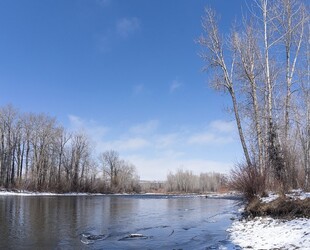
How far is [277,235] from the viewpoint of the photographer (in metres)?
11.3

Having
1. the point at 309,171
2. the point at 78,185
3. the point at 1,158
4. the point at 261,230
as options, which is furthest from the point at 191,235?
the point at 78,185

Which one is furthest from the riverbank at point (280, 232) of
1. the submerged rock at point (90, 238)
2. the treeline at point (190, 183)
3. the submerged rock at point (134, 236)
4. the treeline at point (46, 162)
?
the treeline at point (190, 183)

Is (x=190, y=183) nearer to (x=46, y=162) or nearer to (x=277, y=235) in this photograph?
(x=46, y=162)

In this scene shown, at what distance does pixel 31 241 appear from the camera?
43.5 ft

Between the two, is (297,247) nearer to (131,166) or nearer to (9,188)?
(9,188)

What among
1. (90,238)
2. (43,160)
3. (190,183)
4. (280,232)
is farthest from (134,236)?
(190,183)

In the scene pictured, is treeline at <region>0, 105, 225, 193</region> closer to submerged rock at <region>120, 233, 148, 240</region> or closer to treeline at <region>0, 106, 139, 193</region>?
treeline at <region>0, 106, 139, 193</region>

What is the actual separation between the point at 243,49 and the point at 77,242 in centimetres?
1763

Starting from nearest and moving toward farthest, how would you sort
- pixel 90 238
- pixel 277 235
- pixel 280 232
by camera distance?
pixel 277 235, pixel 280 232, pixel 90 238

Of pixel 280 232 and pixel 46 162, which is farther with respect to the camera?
pixel 46 162

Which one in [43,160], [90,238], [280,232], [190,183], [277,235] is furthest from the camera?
[190,183]

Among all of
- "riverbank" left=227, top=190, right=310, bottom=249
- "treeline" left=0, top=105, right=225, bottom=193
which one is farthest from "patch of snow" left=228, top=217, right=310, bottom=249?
"treeline" left=0, top=105, right=225, bottom=193

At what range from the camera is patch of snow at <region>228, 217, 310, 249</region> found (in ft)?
31.8

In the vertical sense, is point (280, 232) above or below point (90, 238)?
above
